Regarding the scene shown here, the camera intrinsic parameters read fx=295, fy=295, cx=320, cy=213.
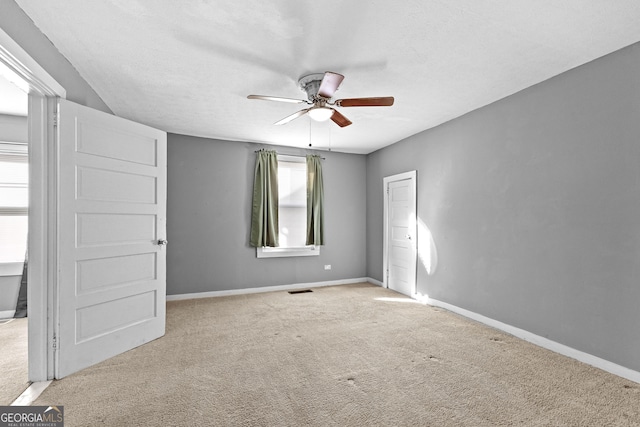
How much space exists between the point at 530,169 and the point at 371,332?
2379mm

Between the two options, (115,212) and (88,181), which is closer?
(88,181)

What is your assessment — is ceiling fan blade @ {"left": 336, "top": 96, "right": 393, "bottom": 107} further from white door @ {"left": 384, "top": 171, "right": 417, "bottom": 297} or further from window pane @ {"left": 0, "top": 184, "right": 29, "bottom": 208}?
window pane @ {"left": 0, "top": 184, "right": 29, "bottom": 208}

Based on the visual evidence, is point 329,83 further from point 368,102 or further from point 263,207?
point 263,207

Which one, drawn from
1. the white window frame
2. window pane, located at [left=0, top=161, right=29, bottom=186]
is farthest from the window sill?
window pane, located at [left=0, top=161, right=29, bottom=186]

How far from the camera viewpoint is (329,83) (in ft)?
7.73

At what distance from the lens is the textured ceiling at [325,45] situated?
1871 mm

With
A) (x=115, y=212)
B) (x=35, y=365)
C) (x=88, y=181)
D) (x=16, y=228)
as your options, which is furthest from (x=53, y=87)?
(x=16, y=228)

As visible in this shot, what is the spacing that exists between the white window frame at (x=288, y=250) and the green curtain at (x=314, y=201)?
0.44 ft

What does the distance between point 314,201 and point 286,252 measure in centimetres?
105

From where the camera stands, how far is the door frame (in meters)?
2.19

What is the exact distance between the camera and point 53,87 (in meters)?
2.17

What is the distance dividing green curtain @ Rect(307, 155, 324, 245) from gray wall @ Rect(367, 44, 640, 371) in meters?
2.07

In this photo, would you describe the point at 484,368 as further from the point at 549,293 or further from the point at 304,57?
the point at 304,57

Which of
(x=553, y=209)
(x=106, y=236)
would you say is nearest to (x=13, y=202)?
(x=106, y=236)
